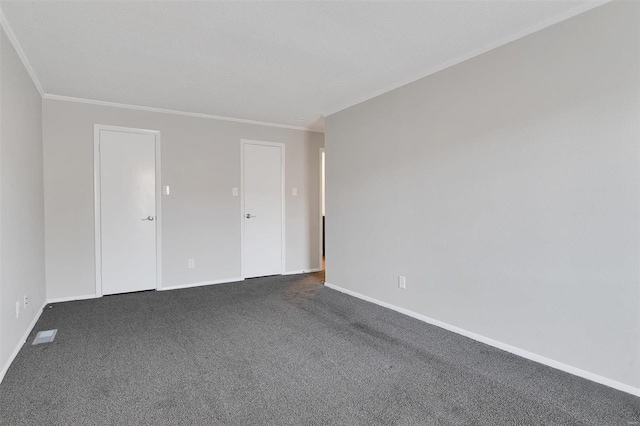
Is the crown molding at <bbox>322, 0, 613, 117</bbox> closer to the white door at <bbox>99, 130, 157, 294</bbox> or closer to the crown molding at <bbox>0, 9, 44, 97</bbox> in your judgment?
the white door at <bbox>99, 130, 157, 294</bbox>

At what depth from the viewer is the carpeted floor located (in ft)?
5.94

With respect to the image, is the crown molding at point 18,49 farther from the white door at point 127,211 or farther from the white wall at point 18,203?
the white door at point 127,211

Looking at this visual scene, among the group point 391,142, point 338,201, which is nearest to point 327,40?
point 391,142

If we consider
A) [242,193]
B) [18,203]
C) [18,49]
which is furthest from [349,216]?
[18,49]

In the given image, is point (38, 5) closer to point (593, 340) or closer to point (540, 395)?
point (540, 395)

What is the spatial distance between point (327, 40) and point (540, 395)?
2710mm

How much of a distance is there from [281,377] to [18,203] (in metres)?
2.46

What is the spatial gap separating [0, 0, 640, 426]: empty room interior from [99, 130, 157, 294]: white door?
2 cm

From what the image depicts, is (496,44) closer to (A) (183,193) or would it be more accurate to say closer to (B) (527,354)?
(B) (527,354)

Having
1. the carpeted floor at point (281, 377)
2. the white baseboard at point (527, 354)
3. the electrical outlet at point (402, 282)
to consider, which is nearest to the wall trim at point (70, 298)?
the carpeted floor at point (281, 377)

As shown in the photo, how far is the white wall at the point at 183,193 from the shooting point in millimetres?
3867

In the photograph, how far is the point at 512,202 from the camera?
2531 millimetres

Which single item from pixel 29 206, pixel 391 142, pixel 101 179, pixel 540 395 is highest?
pixel 391 142

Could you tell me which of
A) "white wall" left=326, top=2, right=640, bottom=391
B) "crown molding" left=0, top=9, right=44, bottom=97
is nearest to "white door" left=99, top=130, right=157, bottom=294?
"crown molding" left=0, top=9, right=44, bottom=97
